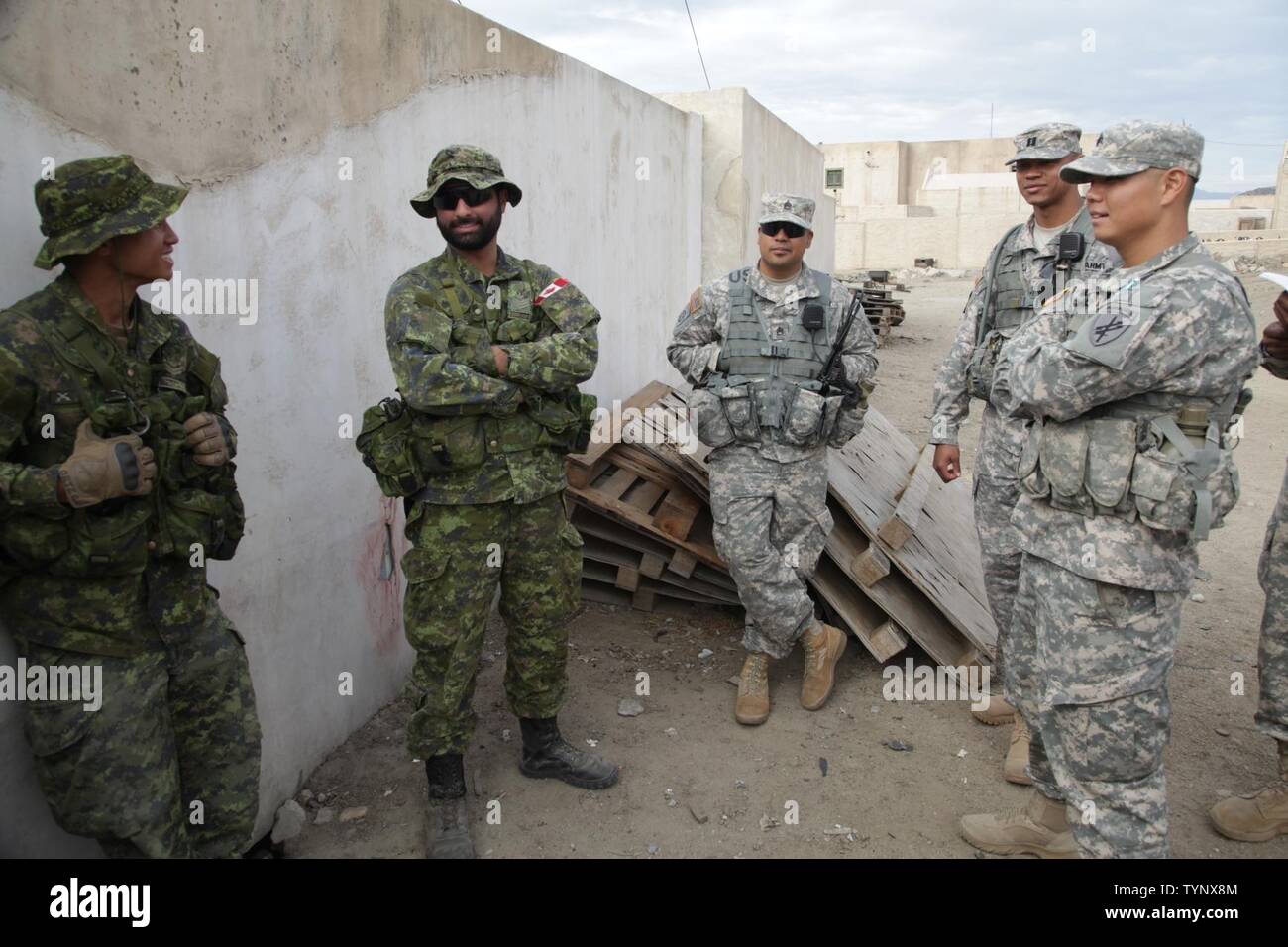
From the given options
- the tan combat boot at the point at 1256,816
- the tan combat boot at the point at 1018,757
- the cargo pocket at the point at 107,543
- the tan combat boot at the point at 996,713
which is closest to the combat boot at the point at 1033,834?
the tan combat boot at the point at 1018,757

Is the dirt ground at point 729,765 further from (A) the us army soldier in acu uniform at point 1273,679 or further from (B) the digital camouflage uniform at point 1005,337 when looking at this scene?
(B) the digital camouflage uniform at point 1005,337

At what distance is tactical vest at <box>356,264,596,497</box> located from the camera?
9.47ft

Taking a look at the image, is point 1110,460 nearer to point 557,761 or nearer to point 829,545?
point 829,545

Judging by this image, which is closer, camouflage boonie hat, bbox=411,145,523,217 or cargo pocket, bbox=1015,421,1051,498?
cargo pocket, bbox=1015,421,1051,498

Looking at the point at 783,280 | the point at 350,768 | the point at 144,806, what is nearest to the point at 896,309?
the point at 783,280

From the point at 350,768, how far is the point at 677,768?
48.3 inches

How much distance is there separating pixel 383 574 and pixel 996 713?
8.53 feet

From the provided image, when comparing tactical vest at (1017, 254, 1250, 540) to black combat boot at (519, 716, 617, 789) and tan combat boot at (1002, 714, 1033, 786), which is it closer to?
tan combat boot at (1002, 714, 1033, 786)

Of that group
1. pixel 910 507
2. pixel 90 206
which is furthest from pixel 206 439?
pixel 910 507

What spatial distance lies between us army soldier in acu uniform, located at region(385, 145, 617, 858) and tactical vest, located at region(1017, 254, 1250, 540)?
4.82 ft

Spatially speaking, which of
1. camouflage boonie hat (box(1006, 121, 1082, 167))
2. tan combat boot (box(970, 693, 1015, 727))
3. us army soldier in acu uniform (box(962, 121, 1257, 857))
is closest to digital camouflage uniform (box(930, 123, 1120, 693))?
camouflage boonie hat (box(1006, 121, 1082, 167))

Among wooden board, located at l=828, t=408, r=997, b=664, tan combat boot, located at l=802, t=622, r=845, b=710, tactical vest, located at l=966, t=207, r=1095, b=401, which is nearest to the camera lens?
tactical vest, located at l=966, t=207, r=1095, b=401

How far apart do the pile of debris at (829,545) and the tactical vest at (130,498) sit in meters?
2.27

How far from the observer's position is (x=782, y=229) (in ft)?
12.1
